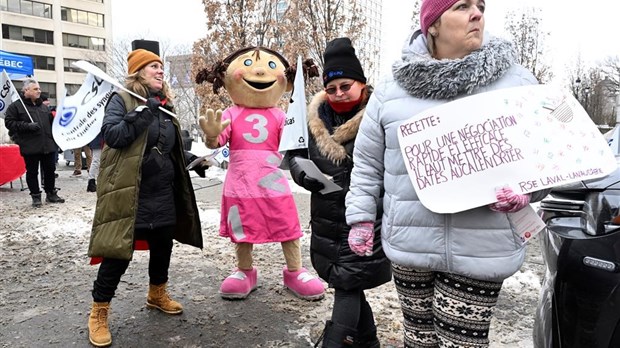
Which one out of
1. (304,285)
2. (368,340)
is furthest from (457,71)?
(304,285)

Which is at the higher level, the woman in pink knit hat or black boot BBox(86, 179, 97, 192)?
the woman in pink knit hat

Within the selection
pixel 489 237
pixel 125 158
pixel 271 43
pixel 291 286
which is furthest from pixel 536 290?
pixel 271 43

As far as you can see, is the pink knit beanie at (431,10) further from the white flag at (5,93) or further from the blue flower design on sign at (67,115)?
the white flag at (5,93)

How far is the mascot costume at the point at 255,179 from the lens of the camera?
3797 millimetres

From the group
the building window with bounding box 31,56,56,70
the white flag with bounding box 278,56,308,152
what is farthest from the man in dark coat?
the building window with bounding box 31,56,56,70

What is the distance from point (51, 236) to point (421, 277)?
5.19 m

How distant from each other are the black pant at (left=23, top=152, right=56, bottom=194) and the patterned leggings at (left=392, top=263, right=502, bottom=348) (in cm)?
729

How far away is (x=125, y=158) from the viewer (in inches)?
121

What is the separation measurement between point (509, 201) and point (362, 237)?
0.65 m

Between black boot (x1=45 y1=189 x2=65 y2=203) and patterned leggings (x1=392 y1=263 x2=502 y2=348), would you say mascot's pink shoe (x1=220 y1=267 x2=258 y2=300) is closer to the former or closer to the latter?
patterned leggings (x1=392 y1=263 x2=502 y2=348)

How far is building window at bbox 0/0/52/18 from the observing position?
51.2m

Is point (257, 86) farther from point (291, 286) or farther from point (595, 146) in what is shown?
point (595, 146)

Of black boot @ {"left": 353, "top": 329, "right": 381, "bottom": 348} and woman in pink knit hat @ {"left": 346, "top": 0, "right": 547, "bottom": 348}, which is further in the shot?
black boot @ {"left": 353, "top": 329, "right": 381, "bottom": 348}

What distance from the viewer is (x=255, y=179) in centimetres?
380
